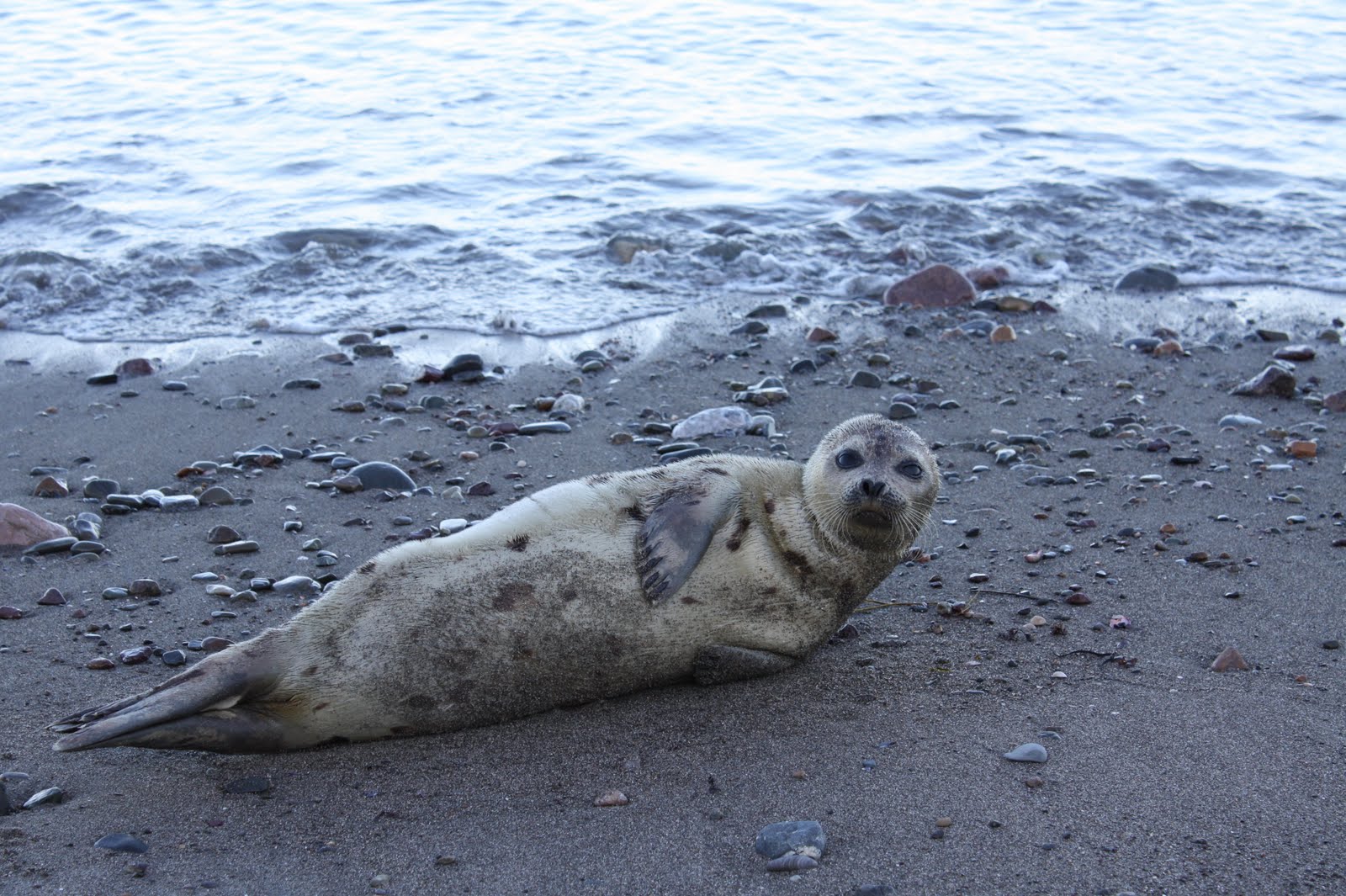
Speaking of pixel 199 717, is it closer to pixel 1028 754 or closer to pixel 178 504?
pixel 178 504

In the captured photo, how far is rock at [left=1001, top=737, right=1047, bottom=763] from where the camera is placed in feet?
10.6

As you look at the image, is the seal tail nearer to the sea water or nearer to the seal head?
the seal head

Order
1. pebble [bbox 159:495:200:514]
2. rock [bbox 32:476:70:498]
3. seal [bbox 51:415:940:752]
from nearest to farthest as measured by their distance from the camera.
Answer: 1. seal [bbox 51:415:940:752]
2. pebble [bbox 159:495:200:514]
3. rock [bbox 32:476:70:498]

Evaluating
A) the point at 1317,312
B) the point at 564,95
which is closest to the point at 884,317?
the point at 1317,312

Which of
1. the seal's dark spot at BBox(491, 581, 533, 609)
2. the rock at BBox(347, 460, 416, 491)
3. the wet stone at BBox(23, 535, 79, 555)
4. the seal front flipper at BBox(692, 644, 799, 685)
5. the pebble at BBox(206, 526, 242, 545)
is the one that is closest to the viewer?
the seal's dark spot at BBox(491, 581, 533, 609)

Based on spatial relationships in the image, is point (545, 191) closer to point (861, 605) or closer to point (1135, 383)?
point (1135, 383)

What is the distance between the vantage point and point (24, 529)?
4453 millimetres

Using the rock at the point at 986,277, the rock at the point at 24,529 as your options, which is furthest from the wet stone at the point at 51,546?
the rock at the point at 986,277

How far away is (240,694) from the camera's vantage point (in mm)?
3309

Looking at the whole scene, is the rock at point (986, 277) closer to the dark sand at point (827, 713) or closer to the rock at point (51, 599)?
the dark sand at point (827, 713)

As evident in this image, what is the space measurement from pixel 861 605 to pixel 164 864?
7.33 ft

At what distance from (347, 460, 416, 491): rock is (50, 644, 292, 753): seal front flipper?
68.4 inches

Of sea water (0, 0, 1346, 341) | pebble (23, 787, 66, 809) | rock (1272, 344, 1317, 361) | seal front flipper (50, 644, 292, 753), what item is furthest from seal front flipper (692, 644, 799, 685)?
rock (1272, 344, 1317, 361)

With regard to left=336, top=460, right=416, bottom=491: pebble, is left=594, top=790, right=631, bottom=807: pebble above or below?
above
